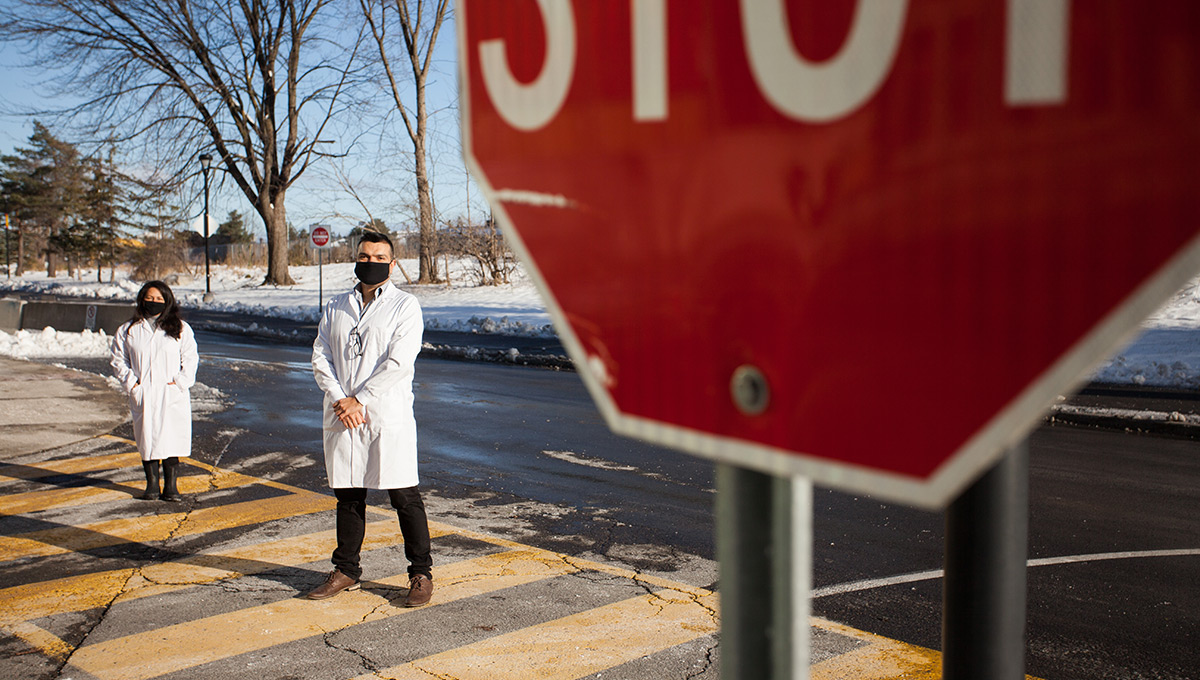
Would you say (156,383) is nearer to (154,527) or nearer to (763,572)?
(154,527)

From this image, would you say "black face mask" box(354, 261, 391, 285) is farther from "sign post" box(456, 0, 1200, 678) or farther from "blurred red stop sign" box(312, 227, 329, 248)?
"blurred red stop sign" box(312, 227, 329, 248)

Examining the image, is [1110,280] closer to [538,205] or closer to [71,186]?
[538,205]

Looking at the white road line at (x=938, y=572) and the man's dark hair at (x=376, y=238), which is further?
the man's dark hair at (x=376, y=238)

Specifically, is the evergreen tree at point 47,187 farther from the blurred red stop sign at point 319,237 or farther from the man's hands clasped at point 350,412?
the man's hands clasped at point 350,412

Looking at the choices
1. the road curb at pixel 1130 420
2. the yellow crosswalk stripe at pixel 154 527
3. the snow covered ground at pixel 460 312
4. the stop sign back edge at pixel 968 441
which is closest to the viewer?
the stop sign back edge at pixel 968 441

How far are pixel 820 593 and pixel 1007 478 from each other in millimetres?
3906

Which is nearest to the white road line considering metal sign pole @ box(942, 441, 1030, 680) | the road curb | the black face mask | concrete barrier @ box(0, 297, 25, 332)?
the black face mask

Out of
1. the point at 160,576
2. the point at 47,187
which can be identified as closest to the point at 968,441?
the point at 160,576

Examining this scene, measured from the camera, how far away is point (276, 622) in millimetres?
4625

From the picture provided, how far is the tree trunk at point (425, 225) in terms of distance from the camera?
35594 mm

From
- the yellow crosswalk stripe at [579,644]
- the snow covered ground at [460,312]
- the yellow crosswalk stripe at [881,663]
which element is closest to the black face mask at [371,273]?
the snow covered ground at [460,312]

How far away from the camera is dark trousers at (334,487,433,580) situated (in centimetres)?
494

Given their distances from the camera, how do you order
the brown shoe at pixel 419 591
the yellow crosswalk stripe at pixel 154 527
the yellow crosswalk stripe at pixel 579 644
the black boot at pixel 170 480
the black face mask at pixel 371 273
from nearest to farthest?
the yellow crosswalk stripe at pixel 579 644
the brown shoe at pixel 419 591
the black face mask at pixel 371 273
the yellow crosswalk stripe at pixel 154 527
the black boot at pixel 170 480

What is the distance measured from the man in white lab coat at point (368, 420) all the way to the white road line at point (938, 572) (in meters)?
2.22
